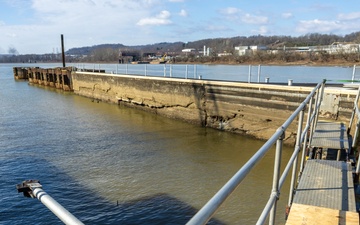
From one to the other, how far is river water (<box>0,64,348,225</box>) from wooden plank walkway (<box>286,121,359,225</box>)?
3.02 metres

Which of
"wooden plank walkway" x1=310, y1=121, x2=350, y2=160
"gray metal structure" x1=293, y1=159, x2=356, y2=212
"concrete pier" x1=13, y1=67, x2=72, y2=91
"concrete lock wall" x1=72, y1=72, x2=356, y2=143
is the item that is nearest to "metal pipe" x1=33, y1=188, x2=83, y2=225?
"gray metal structure" x1=293, y1=159, x2=356, y2=212

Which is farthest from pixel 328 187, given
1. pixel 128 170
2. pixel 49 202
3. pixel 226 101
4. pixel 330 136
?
pixel 226 101

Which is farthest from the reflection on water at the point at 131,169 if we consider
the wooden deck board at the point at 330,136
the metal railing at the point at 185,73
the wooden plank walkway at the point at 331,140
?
the metal railing at the point at 185,73

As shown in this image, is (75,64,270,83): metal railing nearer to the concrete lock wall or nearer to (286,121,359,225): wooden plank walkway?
the concrete lock wall

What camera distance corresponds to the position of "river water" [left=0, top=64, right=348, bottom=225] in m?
6.50

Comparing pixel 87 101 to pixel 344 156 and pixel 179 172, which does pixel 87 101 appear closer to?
pixel 179 172

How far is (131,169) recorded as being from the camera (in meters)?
9.02

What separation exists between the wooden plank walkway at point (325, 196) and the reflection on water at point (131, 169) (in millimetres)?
3009

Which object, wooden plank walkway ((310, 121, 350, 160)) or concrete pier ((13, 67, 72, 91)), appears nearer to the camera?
wooden plank walkway ((310, 121, 350, 160))

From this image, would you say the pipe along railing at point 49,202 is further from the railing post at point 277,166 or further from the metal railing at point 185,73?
the metal railing at point 185,73

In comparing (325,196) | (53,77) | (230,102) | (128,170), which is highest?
(325,196)

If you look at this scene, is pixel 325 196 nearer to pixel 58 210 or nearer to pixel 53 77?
pixel 58 210

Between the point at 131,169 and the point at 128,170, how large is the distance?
0.36ft

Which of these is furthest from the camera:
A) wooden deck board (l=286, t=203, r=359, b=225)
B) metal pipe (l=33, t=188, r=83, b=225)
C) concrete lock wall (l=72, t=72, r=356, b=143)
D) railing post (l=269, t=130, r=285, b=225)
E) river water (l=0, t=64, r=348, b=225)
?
concrete lock wall (l=72, t=72, r=356, b=143)
